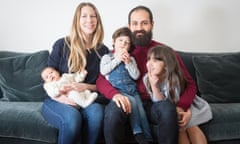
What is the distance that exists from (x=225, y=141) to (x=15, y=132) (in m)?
1.34

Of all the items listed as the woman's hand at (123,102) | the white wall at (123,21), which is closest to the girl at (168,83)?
the woman's hand at (123,102)

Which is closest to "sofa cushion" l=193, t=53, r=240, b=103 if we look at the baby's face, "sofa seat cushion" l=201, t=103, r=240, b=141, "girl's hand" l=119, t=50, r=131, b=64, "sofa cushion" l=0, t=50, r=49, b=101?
"sofa seat cushion" l=201, t=103, r=240, b=141

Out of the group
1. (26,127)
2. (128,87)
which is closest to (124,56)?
(128,87)

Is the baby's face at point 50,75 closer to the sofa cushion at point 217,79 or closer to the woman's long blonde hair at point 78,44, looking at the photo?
the woman's long blonde hair at point 78,44

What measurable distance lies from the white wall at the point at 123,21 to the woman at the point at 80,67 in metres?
0.61

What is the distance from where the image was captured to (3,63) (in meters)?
2.32

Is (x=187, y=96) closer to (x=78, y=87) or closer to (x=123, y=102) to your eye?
(x=123, y=102)

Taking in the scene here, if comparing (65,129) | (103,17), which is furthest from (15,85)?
(103,17)

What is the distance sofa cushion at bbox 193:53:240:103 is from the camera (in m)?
2.29

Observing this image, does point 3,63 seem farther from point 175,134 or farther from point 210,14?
point 210,14

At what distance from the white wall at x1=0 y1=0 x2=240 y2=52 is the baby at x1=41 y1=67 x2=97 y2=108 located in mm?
820

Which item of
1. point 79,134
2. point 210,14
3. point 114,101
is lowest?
point 79,134

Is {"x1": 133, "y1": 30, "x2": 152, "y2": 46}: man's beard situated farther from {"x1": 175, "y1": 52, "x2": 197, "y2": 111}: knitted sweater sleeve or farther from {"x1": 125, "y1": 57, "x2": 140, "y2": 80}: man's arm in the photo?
{"x1": 175, "y1": 52, "x2": 197, "y2": 111}: knitted sweater sleeve

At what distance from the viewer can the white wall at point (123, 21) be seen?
2.65 m
